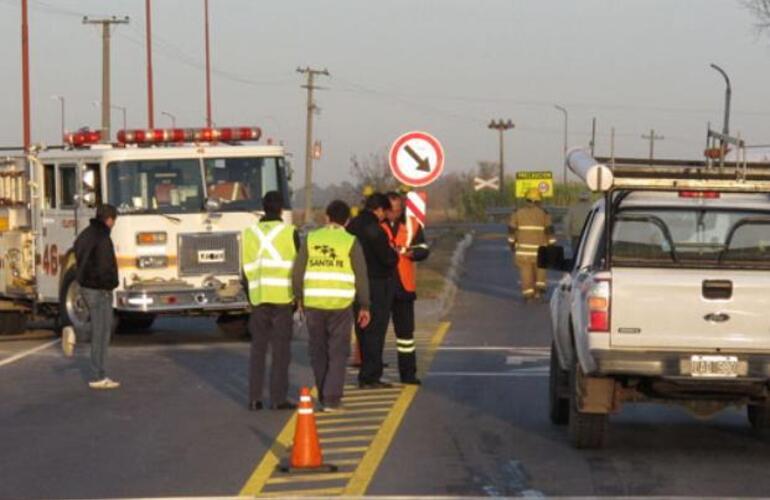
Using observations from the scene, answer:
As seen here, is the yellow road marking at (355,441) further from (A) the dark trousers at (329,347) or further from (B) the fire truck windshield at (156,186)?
(B) the fire truck windshield at (156,186)

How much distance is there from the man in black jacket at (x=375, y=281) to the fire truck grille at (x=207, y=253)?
5.77m

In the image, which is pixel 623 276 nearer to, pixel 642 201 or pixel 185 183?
pixel 642 201

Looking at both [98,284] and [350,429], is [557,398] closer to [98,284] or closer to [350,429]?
[350,429]

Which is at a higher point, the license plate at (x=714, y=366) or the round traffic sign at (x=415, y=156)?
the round traffic sign at (x=415, y=156)

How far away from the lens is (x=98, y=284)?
1708 cm

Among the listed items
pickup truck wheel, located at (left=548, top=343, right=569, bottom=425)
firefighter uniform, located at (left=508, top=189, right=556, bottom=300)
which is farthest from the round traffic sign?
pickup truck wheel, located at (left=548, top=343, right=569, bottom=425)

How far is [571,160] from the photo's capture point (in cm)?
1335

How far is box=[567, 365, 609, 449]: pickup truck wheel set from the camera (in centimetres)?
1217

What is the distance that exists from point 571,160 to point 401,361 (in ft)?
13.6

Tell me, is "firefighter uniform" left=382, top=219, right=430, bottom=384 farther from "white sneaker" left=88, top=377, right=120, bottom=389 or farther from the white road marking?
the white road marking

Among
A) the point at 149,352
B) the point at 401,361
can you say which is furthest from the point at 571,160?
the point at 149,352

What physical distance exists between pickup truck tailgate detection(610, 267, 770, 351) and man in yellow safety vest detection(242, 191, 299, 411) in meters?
4.20

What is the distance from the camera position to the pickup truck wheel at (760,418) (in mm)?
13344

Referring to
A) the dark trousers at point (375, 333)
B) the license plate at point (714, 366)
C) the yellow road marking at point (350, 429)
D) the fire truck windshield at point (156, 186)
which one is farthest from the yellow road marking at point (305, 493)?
the fire truck windshield at point (156, 186)
